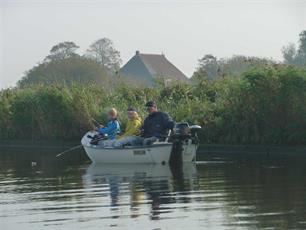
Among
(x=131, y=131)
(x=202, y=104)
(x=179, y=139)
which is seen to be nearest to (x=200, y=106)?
(x=202, y=104)

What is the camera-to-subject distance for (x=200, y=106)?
29109 mm

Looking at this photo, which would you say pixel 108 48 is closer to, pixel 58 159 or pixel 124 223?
pixel 58 159

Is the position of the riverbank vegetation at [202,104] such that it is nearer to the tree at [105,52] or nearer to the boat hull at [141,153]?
the boat hull at [141,153]

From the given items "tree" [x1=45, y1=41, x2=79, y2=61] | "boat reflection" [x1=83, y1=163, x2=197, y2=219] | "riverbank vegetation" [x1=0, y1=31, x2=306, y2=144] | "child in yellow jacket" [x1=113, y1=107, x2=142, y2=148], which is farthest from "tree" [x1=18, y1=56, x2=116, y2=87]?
"boat reflection" [x1=83, y1=163, x2=197, y2=219]

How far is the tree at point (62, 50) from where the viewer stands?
256 ft

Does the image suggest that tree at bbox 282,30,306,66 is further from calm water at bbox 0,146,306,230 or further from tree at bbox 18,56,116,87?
calm water at bbox 0,146,306,230

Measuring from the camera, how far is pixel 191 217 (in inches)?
472

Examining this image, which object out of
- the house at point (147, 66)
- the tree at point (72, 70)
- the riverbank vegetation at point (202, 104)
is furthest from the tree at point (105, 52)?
the riverbank vegetation at point (202, 104)

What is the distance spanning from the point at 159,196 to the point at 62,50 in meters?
67.5

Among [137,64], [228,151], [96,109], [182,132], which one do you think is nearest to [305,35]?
[137,64]

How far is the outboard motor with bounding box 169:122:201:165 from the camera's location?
70.7 ft

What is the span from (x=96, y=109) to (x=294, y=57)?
5403cm

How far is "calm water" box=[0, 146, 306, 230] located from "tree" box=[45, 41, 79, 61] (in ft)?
182

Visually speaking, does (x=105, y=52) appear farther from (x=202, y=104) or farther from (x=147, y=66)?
(x=202, y=104)
